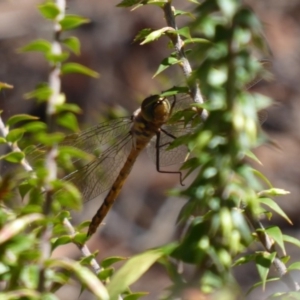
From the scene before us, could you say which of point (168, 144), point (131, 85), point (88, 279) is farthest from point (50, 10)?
point (131, 85)

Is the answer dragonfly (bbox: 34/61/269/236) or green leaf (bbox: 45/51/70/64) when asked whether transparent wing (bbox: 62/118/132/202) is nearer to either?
dragonfly (bbox: 34/61/269/236)

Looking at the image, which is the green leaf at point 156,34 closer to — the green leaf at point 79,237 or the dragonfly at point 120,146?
the green leaf at point 79,237

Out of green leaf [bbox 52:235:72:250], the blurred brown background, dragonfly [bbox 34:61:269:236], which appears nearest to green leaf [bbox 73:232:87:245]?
green leaf [bbox 52:235:72:250]

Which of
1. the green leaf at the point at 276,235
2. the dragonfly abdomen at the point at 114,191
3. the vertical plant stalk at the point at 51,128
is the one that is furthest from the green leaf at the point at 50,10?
the dragonfly abdomen at the point at 114,191

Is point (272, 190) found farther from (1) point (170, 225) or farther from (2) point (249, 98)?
(1) point (170, 225)

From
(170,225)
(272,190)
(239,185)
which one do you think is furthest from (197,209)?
(170,225)

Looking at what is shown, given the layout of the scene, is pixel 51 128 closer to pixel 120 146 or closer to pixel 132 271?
pixel 132 271
